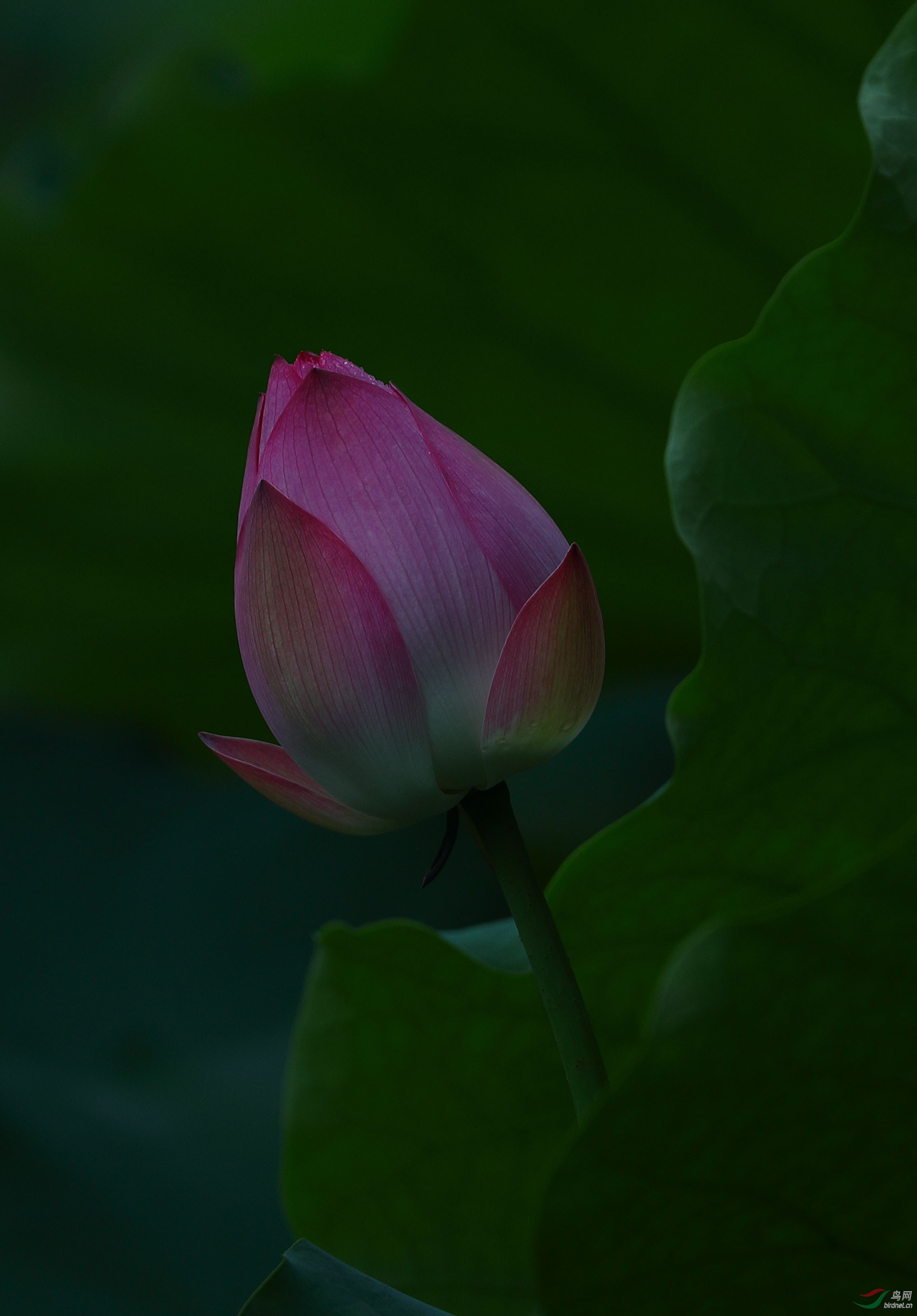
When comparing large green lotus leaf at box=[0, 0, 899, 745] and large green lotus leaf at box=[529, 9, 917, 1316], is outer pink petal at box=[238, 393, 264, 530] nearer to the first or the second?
large green lotus leaf at box=[529, 9, 917, 1316]

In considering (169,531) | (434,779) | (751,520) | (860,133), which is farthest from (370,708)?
(169,531)

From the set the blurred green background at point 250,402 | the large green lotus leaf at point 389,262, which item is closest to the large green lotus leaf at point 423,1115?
the blurred green background at point 250,402

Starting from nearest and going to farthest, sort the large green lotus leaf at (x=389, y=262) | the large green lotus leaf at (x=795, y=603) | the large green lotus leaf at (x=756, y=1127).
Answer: the large green lotus leaf at (x=756, y=1127) → the large green lotus leaf at (x=795, y=603) → the large green lotus leaf at (x=389, y=262)

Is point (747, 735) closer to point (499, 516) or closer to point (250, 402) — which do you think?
point (499, 516)

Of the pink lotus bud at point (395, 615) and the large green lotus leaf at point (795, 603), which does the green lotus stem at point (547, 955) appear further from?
the large green lotus leaf at point (795, 603)

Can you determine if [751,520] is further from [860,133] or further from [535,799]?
[535,799]

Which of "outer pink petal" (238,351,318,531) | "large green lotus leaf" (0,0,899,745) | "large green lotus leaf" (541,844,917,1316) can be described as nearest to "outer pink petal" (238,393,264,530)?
"outer pink petal" (238,351,318,531)
